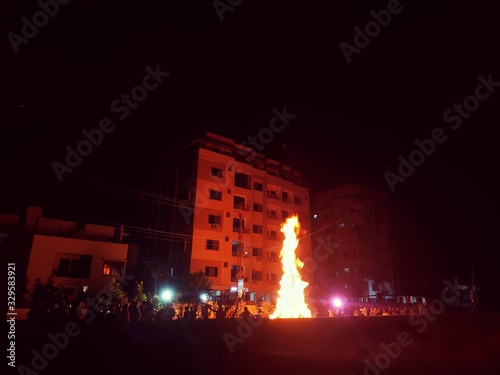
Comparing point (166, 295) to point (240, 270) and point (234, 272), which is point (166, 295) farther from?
point (234, 272)

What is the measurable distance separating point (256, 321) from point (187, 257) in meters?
25.2

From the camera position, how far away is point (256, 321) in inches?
576

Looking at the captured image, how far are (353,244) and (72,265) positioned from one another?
41193mm

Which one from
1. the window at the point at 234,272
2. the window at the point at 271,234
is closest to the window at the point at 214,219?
the window at the point at 234,272

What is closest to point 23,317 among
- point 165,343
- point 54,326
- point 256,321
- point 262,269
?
point 54,326

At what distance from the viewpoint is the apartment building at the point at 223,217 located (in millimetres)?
39750

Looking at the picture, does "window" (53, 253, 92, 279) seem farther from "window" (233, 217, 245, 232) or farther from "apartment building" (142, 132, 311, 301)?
"window" (233, 217, 245, 232)

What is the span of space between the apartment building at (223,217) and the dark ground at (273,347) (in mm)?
24371

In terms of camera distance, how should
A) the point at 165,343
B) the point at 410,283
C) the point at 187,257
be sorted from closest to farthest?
the point at 165,343
the point at 187,257
the point at 410,283

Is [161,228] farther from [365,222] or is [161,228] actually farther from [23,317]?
[365,222]

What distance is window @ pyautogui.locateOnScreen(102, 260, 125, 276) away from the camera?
111ft

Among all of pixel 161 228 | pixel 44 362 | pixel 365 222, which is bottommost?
pixel 44 362

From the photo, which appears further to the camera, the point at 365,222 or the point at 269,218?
the point at 365,222

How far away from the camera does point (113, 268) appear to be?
34375 mm
